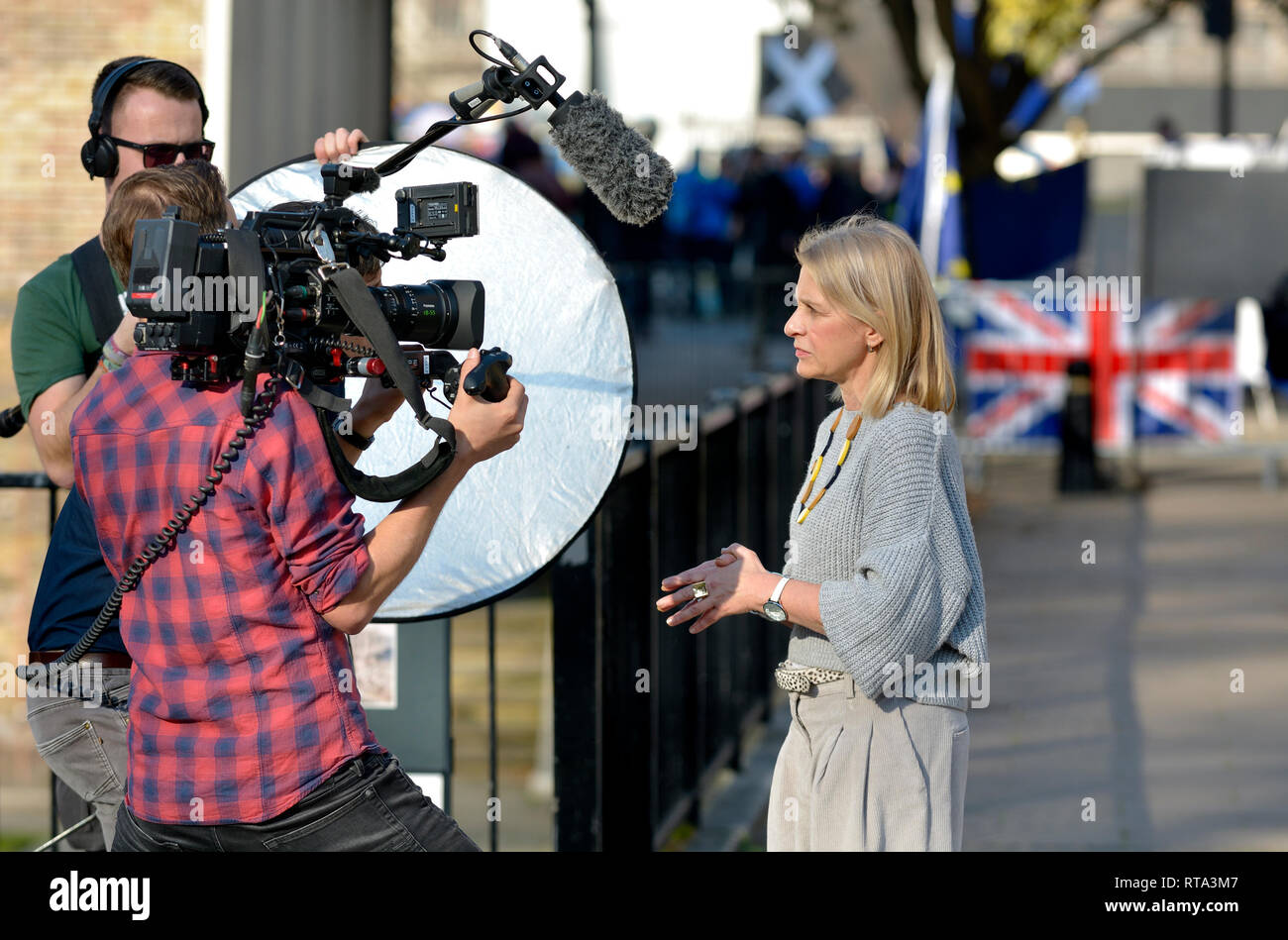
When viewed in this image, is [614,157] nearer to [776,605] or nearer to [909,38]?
[776,605]

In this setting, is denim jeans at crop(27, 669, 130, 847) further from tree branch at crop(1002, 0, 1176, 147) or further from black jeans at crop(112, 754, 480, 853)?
tree branch at crop(1002, 0, 1176, 147)

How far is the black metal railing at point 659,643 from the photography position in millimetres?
4551

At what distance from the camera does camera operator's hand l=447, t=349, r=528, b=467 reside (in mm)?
2646

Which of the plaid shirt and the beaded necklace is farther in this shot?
the beaded necklace

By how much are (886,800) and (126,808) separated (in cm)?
137

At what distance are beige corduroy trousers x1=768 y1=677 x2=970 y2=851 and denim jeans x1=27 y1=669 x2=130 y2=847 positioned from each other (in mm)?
1362

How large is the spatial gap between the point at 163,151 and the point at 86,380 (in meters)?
0.50

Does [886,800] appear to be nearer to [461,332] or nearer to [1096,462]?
[461,332]

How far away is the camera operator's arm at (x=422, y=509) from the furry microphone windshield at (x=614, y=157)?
411mm

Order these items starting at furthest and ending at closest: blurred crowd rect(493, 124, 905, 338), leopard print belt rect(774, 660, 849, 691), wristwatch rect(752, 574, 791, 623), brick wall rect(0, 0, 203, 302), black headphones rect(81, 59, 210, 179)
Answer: blurred crowd rect(493, 124, 905, 338)
brick wall rect(0, 0, 203, 302)
black headphones rect(81, 59, 210, 179)
leopard print belt rect(774, 660, 849, 691)
wristwatch rect(752, 574, 791, 623)
